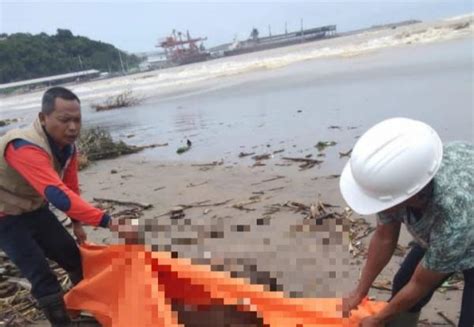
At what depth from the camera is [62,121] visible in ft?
10.2

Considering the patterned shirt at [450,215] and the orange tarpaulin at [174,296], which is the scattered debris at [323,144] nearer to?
the orange tarpaulin at [174,296]

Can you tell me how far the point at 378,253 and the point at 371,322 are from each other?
0.35 meters

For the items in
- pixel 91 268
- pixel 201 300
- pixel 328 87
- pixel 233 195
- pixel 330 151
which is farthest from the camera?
pixel 328 87

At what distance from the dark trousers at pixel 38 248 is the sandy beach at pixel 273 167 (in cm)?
64

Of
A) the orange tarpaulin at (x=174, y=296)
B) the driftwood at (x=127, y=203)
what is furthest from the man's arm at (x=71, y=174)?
the driftwood at (x=127, y=203)

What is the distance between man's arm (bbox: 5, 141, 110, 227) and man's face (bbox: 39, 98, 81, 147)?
183 millimetres

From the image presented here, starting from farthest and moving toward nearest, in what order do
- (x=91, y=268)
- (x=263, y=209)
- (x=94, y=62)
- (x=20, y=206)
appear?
(x=94, y=62) < (x=263, y=209) < (x=20, y=206) < (x=91, y=268)

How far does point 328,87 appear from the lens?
1591 cm

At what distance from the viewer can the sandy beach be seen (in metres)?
2.32

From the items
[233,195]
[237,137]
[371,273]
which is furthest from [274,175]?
[371,273]

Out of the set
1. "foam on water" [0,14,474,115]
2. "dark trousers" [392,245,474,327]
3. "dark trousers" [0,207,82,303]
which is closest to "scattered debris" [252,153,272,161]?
"dark trousers" [0,207,82,303]

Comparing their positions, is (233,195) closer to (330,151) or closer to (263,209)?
(263,209)

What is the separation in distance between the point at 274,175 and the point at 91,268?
443 centimetres

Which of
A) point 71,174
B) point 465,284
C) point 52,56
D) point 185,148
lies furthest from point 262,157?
point 52,56
